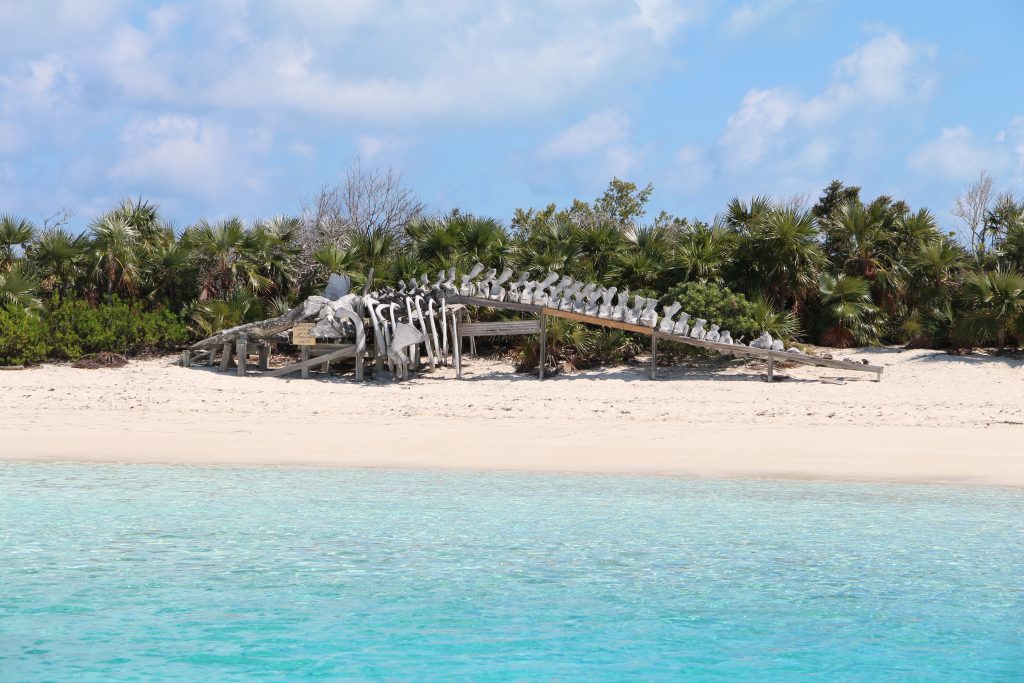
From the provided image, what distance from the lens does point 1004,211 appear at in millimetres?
24422

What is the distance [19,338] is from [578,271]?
11.3 m

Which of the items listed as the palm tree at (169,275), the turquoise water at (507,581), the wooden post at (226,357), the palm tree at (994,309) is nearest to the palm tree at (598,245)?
the palm tree at (994,309)

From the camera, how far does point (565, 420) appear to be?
16.6 metres

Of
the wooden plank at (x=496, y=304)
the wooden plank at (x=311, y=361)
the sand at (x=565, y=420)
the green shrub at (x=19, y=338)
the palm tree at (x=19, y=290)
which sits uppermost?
the palm tree at (x=19, y=290)

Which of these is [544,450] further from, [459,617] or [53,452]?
[459,617]

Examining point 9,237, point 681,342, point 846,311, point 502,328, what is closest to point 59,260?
point 9,237

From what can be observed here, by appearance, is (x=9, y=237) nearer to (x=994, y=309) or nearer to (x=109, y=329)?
(x=109, y=329)

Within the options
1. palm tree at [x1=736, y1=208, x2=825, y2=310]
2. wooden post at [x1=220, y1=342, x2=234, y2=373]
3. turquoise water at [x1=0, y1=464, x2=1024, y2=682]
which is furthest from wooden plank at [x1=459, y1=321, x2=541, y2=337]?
turquoise water at [x1=0, y1=464, x2=1024, y2=682]

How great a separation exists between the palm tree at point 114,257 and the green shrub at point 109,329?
686 millimetres

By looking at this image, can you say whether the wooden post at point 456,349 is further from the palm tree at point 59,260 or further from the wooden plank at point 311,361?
the palm tree at point 59,260

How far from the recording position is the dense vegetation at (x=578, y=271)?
22.2 metres

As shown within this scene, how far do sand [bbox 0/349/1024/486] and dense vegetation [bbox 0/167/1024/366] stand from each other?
94 centimetres

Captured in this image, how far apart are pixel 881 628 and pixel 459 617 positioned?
2.51 meters

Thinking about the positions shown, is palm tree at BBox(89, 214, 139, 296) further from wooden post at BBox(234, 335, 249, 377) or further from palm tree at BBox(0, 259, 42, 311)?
wooden post at BBox(234, 335, 249, 377)
